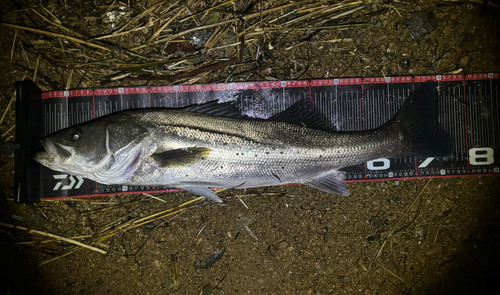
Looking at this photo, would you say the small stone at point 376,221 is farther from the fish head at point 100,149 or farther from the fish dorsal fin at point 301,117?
the fish head at point 100,149

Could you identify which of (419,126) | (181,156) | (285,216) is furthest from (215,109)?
(419,126)

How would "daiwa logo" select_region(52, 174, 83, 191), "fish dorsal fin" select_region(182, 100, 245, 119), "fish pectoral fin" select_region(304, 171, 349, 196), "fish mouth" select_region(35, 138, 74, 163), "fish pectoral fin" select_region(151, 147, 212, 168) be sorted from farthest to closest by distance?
"daiwa logo" select_region(52, 174, 83, 191) → "fish pectoral fin" select_region(304, 171, 349, 196) → "fish dorsal fin" select_region(182, 100, 245, 119) → "fish pectoral fin" select_region(151, 147, 212, 168) → "fish mouth" select_region(35, 138, 74, 163)

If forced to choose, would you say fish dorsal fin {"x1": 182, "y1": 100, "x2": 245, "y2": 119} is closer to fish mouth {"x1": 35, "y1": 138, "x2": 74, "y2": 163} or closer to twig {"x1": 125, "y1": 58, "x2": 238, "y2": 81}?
twig {"x1": 125, "y1": 58, "x2": 238, "y2": 81}

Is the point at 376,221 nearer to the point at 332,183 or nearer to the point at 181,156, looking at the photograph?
the point at 332,183

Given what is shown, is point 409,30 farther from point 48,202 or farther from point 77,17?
point 48,202

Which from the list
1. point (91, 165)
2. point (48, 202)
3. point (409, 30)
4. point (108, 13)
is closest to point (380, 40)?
point (409, 30)

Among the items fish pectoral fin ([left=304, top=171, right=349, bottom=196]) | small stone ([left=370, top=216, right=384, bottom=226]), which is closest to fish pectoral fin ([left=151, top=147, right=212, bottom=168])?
fish pectoral fin ([left=304, top=171, right=349, bottom=196])
